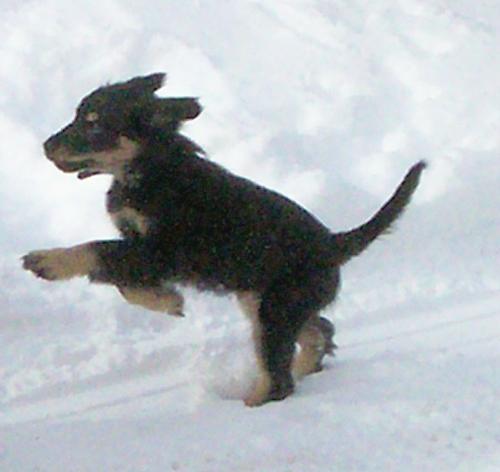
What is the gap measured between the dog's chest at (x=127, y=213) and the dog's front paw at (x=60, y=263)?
14 cm

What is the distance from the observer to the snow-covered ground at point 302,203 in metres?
3.82

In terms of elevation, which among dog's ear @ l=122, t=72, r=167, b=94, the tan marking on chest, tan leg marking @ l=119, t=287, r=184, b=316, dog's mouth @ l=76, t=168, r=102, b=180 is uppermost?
dog's ear @ l=122, t=72, r=167, b=94

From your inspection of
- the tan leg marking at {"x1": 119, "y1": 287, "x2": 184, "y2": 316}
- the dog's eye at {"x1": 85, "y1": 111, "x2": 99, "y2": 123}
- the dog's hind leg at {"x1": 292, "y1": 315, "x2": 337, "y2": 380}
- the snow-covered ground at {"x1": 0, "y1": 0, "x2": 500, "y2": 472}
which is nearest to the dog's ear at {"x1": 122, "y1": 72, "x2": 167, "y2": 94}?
the dog's eye at {"x1": 85, "y1": 111, "x2": 99, "y2": 123}

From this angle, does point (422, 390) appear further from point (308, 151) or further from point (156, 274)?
point (308, 151)

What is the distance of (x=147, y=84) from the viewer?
4.20 metres

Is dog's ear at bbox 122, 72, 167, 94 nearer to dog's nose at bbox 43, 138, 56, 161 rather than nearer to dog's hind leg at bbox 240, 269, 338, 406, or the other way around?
dog's nose at bbox 43, 138, 56, 161

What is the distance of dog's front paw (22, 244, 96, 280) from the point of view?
4.12 meters

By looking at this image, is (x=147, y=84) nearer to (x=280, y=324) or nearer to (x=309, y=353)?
(x=280, y=324)

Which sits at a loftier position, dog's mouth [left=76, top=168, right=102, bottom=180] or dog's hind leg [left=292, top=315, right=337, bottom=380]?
dog's mouth [left=76, top=168, right=102, bottom=180]

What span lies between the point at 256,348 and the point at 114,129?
90 centimetres

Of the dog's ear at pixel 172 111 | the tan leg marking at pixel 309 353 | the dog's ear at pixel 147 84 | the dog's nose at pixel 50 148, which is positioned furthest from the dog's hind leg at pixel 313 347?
the dog's nose at pixel 50 148

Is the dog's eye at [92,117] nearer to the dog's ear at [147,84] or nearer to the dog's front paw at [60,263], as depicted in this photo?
the dog's ear at [147,84]

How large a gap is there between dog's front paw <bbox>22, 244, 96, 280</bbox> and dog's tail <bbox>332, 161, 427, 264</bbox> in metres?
0.85

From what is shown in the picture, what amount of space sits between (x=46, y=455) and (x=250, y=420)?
66 cm
